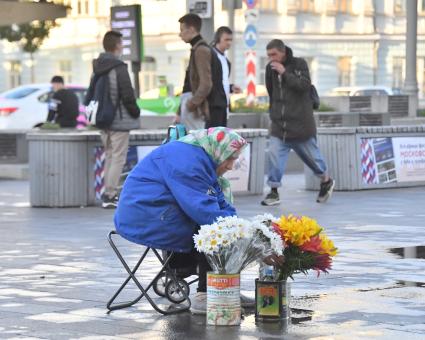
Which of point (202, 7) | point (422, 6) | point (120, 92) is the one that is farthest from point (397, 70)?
point (120, 92)

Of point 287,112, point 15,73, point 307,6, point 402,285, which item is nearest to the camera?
point 402,285

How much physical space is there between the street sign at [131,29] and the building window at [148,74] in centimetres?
3849

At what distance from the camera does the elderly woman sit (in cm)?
770

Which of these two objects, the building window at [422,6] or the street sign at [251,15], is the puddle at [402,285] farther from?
the building window at [422,6]

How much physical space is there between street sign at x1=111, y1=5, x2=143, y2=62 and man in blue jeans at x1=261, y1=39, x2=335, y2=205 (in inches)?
220

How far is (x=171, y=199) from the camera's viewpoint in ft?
25.6

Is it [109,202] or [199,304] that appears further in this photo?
[109,202]

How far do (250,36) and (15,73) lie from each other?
3467 cm

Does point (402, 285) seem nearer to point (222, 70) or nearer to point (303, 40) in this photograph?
point (222, 70)

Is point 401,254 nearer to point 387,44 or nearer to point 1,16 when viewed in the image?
point 1,16

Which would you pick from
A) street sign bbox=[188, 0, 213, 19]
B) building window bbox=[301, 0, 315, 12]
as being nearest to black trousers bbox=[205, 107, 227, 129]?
street sign bbox=[188, 0, 213, 19]

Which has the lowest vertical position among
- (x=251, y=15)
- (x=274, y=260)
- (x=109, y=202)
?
(x=109, y=202)

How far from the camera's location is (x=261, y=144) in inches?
660

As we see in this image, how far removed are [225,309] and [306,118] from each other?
7.74m
